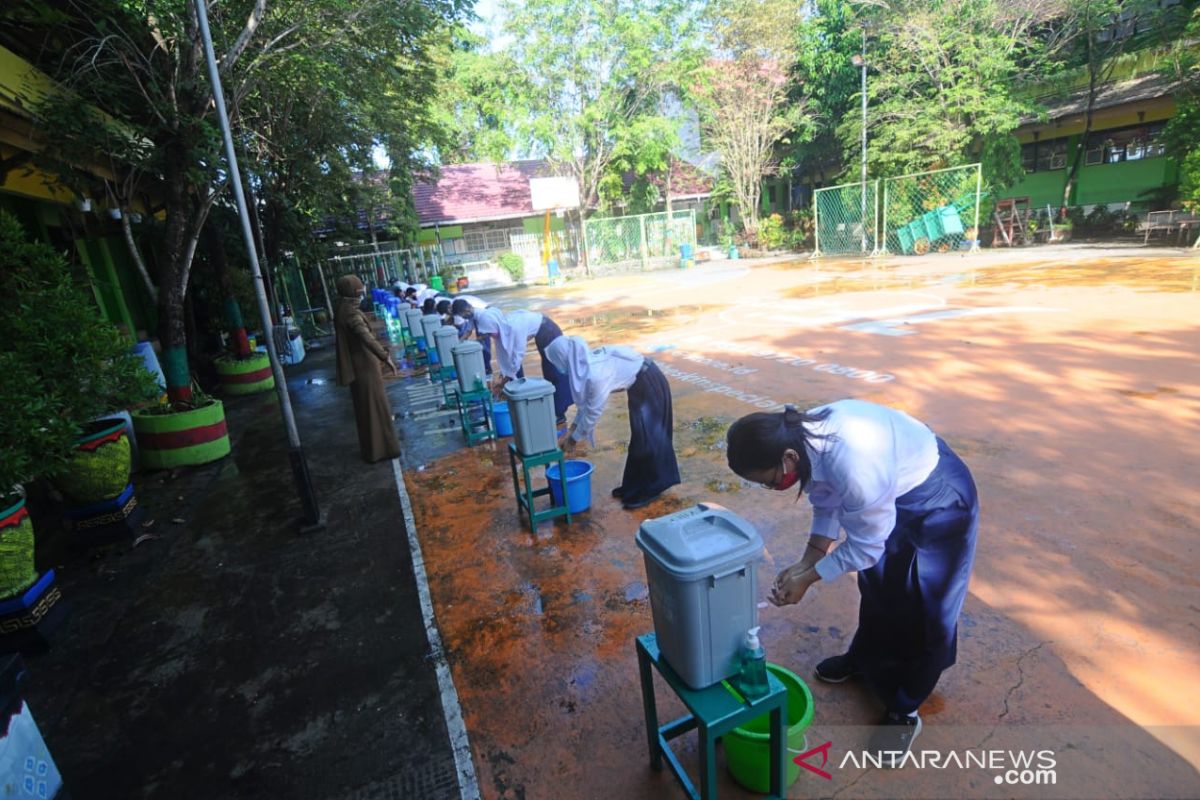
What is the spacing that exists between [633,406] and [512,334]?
2.22 m

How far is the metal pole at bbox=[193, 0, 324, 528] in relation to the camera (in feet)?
13.9

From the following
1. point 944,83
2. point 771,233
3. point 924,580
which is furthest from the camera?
point 771,233

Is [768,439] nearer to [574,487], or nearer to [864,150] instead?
[574,487]

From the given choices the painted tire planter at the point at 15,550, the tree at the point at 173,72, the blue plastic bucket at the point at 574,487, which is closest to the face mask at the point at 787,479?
the blue plastic bucket at the point at 574,487

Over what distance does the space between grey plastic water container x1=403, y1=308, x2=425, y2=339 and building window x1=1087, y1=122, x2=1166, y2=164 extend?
63.1ft

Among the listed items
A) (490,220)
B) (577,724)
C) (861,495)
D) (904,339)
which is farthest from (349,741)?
(490,220)

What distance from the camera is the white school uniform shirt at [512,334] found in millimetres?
6477

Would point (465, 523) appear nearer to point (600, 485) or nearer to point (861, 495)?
point (600, 485)

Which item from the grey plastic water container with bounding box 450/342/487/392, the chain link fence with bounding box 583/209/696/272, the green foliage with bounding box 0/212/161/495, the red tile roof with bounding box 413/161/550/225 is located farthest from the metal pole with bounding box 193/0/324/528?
the red tile roof with bounding box 413/161/550/225

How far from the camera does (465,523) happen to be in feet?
15.9

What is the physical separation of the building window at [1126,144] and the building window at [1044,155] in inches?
29.9

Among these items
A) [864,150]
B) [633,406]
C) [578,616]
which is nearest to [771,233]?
[864,150]

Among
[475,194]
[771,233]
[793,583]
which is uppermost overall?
[475,194]

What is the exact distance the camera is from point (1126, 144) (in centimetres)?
1712
